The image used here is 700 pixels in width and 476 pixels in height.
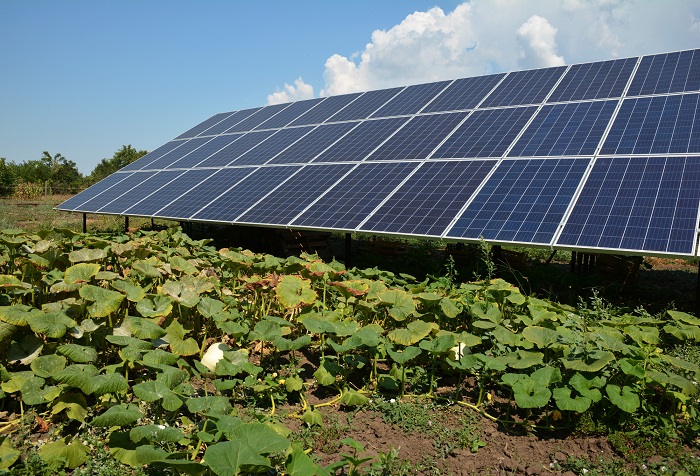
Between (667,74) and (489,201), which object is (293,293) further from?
(667,74)

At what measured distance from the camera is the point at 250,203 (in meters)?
12.6

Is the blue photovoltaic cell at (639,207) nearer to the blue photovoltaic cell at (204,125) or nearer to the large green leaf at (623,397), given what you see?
the large green leaf at (623,397)

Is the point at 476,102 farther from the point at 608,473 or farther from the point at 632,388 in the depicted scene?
the point at 608,473

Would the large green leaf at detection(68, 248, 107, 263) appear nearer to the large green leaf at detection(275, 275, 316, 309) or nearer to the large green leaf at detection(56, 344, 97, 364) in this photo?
the large green leaf at detection(56, 344, 97, 364)

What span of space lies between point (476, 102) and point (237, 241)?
25.3ft

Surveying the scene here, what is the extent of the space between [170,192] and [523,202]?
10610 millimetres

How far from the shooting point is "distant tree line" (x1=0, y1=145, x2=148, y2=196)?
45312mm

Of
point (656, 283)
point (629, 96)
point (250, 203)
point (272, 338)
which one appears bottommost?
point (656, 283)

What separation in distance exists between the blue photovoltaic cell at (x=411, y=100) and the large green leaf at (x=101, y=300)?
11.3 metres

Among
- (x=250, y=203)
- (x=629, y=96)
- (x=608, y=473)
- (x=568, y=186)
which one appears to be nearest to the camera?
(x=608, y=473)

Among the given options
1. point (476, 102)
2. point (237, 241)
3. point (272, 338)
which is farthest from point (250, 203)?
point (272, 338)

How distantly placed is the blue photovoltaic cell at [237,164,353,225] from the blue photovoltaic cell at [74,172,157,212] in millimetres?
7388

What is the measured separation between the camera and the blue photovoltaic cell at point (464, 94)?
47.6 feet

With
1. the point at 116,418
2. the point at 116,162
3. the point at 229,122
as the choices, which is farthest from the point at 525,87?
the point at 116,162
